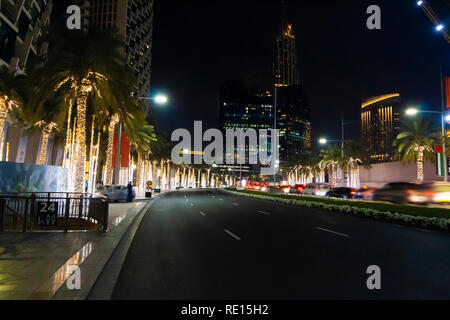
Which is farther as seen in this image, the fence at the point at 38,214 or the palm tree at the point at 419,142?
the palm tree at the point at 419,142

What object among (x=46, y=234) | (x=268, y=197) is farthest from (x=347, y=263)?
(x=268, y=197)

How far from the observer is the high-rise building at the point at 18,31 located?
34.8 m

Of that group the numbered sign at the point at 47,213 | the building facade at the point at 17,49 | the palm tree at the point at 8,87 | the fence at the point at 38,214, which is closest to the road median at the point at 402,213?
the fence at the point at 38,214

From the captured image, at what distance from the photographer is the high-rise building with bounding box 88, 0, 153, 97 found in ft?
272

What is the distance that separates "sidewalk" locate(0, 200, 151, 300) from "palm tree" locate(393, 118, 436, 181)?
3826 cm

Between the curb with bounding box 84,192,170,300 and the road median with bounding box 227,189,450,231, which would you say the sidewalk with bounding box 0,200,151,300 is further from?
the road median with bounding box 227,189,450,231

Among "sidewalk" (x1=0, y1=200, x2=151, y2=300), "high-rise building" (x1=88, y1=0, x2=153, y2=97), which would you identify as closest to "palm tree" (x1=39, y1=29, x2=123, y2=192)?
"sidewalk" (x1=0, y1=200, x2=151, y2=300)

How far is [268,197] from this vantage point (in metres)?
32.3

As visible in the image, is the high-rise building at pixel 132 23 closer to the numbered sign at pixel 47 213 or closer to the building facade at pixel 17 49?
the building facade at pixel 17 49

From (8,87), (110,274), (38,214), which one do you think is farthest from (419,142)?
(8,87)

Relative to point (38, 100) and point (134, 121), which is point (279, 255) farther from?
point (134, 121)

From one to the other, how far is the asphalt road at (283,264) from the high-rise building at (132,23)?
76.9 meters

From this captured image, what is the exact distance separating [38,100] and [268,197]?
22689 mm
